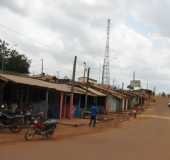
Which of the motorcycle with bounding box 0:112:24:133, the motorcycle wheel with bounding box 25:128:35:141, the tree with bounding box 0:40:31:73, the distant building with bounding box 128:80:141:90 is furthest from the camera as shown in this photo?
the distant building with bounding box 128:80:141:90

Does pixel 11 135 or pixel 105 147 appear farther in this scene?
pixel 11 135

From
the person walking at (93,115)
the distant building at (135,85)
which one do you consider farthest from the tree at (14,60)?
the distant building at (135,85)

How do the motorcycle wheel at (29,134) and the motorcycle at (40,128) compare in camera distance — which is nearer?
the motorcycle wheel at (29,134)

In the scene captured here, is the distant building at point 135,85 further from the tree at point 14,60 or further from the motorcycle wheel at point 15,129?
the motorcycle wheel at point 15,129

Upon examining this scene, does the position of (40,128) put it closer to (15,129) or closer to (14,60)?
(15,129)

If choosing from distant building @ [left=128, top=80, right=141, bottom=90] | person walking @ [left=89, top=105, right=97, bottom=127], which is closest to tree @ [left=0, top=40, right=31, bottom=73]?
person walking @ [left=89, top=105, right=97, bottom=127]

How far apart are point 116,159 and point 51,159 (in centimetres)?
235

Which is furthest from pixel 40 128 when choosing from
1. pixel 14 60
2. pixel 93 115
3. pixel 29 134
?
pixel 14 60

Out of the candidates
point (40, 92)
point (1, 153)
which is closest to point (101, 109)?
point (40, 92)

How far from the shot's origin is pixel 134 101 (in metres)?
116

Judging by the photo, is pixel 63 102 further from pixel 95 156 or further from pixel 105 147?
pixel 95 156

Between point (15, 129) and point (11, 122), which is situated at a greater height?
point (11, 122)

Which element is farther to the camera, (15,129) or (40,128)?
(15,129)

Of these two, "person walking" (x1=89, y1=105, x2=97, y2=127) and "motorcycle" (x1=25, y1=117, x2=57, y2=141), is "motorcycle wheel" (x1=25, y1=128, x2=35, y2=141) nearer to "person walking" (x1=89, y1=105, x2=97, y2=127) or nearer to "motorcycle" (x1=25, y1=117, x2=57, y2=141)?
"motorcycle" (x1=25, y1=117, x2=57, y2=141)
